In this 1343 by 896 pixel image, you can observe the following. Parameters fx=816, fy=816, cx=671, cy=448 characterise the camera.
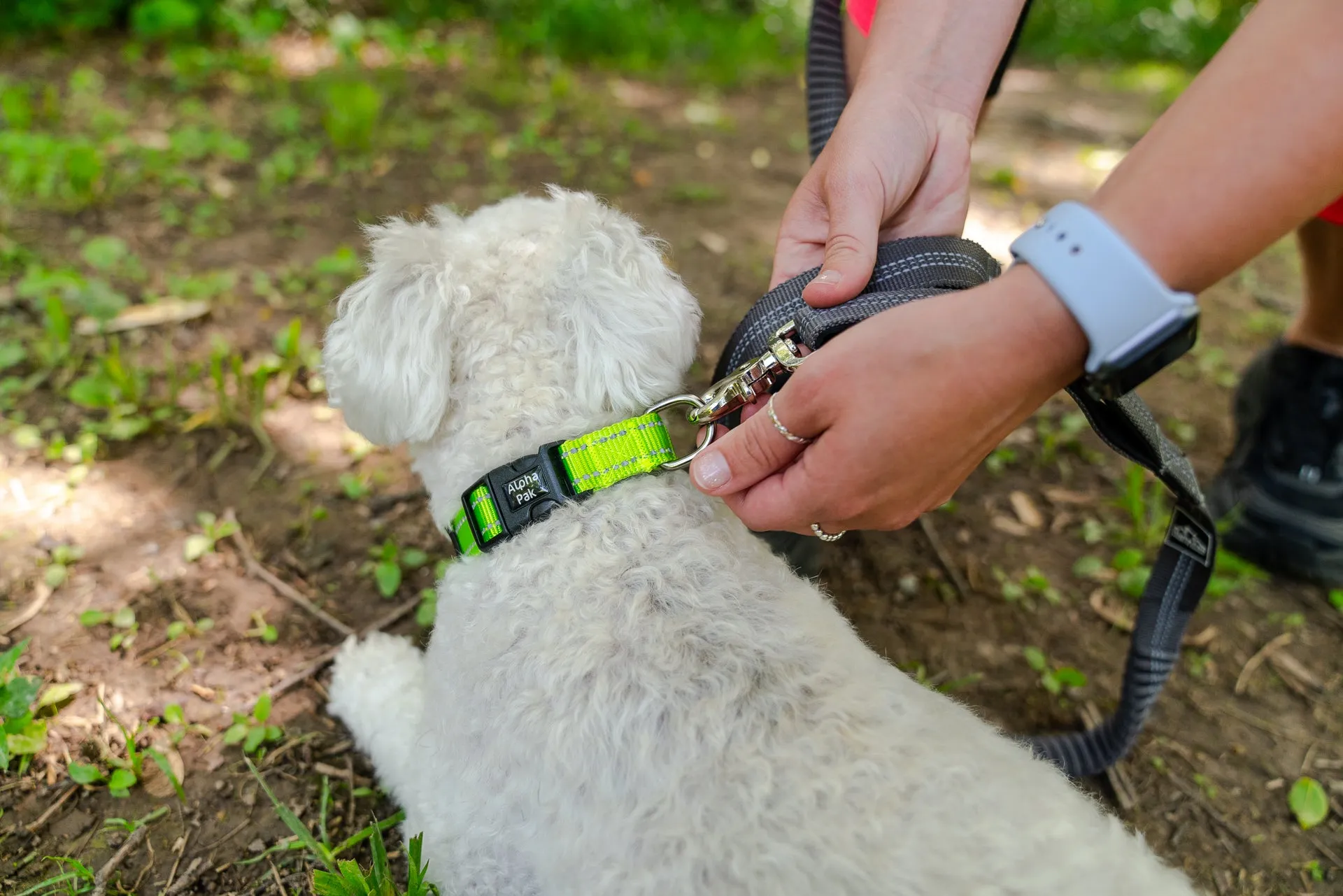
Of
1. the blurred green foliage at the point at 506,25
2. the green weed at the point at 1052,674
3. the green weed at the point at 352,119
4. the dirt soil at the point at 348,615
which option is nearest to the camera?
the dirt soil at the point at 348,615

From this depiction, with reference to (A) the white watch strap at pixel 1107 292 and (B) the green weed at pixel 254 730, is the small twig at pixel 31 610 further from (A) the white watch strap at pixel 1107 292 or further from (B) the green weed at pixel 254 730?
(A) the white watch strap at pixel 1107 292

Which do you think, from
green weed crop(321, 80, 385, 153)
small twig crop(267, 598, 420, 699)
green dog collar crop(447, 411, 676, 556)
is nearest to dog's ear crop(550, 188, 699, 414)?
green dog collar crop(447, 411, 676, 556)

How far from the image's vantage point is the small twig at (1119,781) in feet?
6.31

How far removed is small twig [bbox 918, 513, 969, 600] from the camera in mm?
2383

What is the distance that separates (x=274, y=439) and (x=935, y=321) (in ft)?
7.14

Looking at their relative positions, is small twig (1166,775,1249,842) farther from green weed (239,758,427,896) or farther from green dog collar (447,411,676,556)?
green weed (239,758,427,896)

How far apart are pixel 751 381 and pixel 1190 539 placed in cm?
101

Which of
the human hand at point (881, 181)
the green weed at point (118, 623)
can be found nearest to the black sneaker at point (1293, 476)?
the human hand at point (881, 181)

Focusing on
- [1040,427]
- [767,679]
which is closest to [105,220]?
[767,679]

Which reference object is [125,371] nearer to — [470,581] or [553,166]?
[470,581]

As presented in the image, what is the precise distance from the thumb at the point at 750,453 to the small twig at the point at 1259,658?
1711 millimetres

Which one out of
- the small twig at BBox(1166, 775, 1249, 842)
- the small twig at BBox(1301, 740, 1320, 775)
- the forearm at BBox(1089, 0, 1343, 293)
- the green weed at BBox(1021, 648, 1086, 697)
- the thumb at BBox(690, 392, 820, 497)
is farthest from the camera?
the green weed at BBox(1021, 648, 1086, 697)

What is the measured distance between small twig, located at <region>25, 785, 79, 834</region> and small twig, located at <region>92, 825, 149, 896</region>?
17cm

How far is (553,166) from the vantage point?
166 inches
